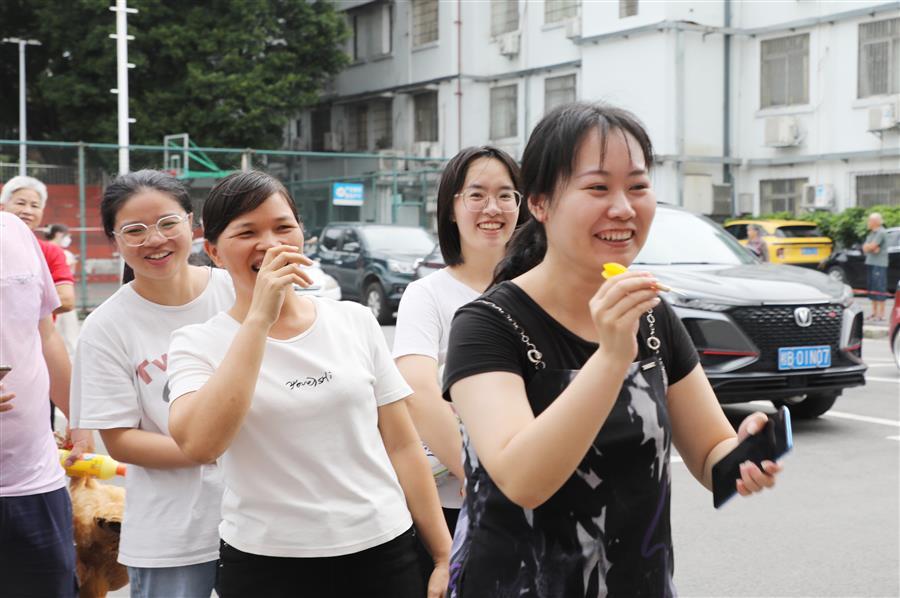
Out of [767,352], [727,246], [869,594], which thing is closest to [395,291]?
[727,246]

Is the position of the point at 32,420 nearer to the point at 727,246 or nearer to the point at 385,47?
the point at 727,246

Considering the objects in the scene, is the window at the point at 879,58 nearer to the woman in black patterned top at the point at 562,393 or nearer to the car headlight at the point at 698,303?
the car headlight at the point at 698,303

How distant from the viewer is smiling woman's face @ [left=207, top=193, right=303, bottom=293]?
2.68 meters

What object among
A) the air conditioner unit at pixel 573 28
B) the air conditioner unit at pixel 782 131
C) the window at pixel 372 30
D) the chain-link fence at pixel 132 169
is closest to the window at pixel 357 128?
the window at pixel 372 30

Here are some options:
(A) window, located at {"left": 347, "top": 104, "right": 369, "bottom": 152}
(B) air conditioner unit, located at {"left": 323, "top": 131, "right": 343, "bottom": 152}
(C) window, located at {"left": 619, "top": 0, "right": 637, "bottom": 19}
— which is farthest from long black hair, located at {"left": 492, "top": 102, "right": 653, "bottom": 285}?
(B) air conditioner unit, located at {"left": 323, "top": 131, "right": 343, "bottom": 152}

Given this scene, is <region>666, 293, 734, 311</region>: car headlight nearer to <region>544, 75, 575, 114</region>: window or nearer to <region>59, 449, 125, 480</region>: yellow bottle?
<region>59, 449, 125, 480</region>: yellow bottle

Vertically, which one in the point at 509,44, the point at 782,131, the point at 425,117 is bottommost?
the point at 782,131

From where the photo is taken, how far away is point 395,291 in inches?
738

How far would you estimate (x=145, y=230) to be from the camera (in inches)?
125

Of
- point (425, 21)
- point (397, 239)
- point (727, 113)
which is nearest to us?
point (397, 239)

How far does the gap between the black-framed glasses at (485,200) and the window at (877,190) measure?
22284 mm

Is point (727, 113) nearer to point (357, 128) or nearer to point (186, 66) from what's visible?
point (357, 128)

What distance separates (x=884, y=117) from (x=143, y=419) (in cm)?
2315

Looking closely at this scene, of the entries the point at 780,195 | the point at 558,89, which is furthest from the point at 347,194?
the point at 780,195
